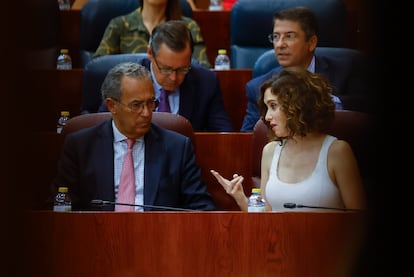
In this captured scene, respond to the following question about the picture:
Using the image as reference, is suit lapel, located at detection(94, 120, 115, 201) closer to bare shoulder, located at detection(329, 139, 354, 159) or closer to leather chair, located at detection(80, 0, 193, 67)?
bare shoulder, located at detection(329, 139, 354, 159)

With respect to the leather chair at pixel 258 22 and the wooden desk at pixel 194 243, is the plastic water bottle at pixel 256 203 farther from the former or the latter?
the leather chair at pixel 258 22

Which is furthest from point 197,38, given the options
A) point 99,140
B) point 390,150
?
point 390,150

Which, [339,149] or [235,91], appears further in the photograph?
[235,91]

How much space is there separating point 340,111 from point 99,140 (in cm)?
36

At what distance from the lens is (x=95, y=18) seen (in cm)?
179

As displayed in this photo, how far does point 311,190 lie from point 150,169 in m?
0.25

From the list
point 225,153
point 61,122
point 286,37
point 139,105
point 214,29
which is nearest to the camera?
point 61,122

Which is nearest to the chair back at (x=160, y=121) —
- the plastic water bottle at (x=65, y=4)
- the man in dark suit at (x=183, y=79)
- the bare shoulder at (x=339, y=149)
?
the man in dark suit at (x=183, y=79)

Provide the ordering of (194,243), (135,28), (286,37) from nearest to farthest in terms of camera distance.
A: (194,243)
(286,37)
(135,28)

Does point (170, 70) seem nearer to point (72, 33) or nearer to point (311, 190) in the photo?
point (311, 190)

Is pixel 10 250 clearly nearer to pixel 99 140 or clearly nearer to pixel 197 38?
pixel 99 140

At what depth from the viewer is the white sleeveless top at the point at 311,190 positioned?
988 mm

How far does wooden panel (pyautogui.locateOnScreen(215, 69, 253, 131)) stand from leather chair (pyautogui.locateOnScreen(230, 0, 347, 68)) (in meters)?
0.16

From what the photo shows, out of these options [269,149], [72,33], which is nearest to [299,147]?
[269,149]
